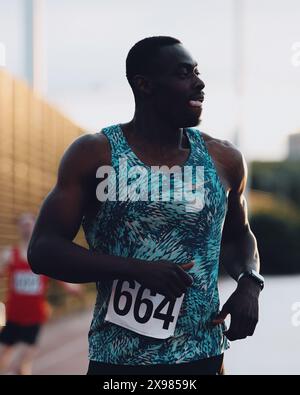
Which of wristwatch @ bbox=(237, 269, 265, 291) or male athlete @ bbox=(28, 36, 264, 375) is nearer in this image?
male athlete @ bbox=(28, 36, 264, 375)

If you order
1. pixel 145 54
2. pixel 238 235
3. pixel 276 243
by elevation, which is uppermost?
pixel 145 54

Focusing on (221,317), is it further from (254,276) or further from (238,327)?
(254,276)

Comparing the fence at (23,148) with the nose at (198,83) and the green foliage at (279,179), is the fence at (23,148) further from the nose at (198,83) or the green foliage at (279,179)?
the green foliage at (279,179)

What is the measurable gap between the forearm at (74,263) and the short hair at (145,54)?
0.64 m

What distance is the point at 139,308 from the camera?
11.2 feet

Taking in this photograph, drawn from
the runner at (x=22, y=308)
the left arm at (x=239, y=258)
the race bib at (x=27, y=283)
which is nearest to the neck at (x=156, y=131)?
the left arm at (x=239, y=258)

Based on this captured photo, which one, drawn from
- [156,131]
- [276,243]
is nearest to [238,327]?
[156,131]

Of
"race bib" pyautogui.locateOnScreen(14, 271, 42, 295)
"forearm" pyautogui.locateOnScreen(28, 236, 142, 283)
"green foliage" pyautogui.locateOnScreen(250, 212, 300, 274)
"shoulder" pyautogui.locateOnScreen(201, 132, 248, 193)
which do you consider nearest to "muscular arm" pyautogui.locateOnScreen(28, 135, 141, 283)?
"forearm" pyautogui.locateOnScreen(28, 236, 142, 283)

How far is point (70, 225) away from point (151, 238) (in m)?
0.26

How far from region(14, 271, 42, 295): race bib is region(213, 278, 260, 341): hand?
21.5 ft

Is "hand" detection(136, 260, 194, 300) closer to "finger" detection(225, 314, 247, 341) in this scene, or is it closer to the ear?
"finger" detection(225, 314, 247, 341)

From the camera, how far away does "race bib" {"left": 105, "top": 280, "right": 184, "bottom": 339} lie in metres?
3.38

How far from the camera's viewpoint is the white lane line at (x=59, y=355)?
36.8 feet
